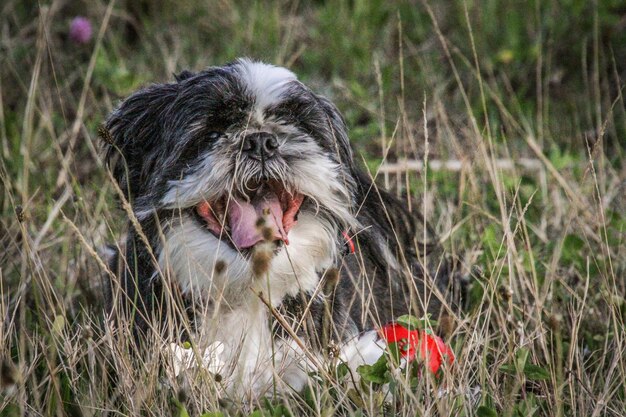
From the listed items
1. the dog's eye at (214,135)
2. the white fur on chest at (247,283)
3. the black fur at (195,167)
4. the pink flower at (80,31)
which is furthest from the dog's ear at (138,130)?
the pink flower at (80,31)

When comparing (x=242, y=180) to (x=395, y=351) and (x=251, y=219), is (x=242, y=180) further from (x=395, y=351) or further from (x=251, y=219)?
(x=395, y=351)

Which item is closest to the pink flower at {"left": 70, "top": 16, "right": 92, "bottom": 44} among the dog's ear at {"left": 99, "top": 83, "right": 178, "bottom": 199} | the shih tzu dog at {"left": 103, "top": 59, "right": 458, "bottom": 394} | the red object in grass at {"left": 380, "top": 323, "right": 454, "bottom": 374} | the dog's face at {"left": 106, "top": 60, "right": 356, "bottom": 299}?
the dog's ear at {"left": 99, "top": 83, "right": 178, "bottom": 199}

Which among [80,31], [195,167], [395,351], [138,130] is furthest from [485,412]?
[80,31]

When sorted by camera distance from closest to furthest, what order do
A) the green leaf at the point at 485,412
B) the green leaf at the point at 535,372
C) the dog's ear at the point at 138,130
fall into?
the green leaf at the point at 485,412, the green leaf at the point at 535,372, the dog's ear at the point at 138,130

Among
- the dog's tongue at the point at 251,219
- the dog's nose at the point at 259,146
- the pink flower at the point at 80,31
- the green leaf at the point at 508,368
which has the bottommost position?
the green leaf at the point at 508,368

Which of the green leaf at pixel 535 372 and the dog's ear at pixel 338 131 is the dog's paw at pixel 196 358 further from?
the green leaf at pixel 535 372

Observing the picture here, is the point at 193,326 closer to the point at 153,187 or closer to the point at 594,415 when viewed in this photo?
the point at 153,187

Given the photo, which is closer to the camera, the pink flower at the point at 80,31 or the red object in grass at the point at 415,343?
the red object in grass at the point at 415,343

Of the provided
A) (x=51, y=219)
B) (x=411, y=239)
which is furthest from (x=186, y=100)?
(x=51, y=219)

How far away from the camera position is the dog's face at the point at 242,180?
11.5ft

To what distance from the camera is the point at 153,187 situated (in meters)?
3.62

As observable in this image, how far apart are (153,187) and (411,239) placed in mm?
1218

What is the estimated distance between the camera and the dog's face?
3492mm

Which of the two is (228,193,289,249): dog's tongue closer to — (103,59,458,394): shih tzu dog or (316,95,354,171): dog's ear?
(103,59,458,394): shih tzu dog
